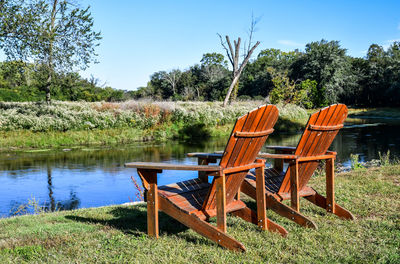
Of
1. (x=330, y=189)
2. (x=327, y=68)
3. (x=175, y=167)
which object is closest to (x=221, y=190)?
(x=175, y=167)

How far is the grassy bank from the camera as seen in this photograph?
15.0 meters

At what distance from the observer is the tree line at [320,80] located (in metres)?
38.6

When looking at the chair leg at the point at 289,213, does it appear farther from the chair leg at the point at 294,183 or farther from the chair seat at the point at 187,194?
the chair seat at the point at 187,194

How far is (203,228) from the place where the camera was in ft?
9.80

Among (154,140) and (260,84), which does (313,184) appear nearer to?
(154,140)

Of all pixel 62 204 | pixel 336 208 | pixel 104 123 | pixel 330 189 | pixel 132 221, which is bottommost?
pixel 62 204

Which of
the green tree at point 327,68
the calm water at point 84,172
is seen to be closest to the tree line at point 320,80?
the green tree at point 327,68

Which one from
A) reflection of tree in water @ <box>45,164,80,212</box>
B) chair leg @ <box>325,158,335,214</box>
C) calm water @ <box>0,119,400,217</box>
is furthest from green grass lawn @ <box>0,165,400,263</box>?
calm water @ <box>0,119,400,217</box>

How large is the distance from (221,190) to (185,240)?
1.97ft

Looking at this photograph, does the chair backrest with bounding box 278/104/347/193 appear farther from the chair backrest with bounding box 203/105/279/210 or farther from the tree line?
the tree line

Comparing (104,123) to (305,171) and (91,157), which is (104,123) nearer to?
(91,157)

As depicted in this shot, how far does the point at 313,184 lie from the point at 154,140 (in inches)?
472

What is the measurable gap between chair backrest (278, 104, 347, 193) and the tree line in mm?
26989

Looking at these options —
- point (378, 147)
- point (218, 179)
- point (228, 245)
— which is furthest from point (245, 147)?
point (378, 147)
